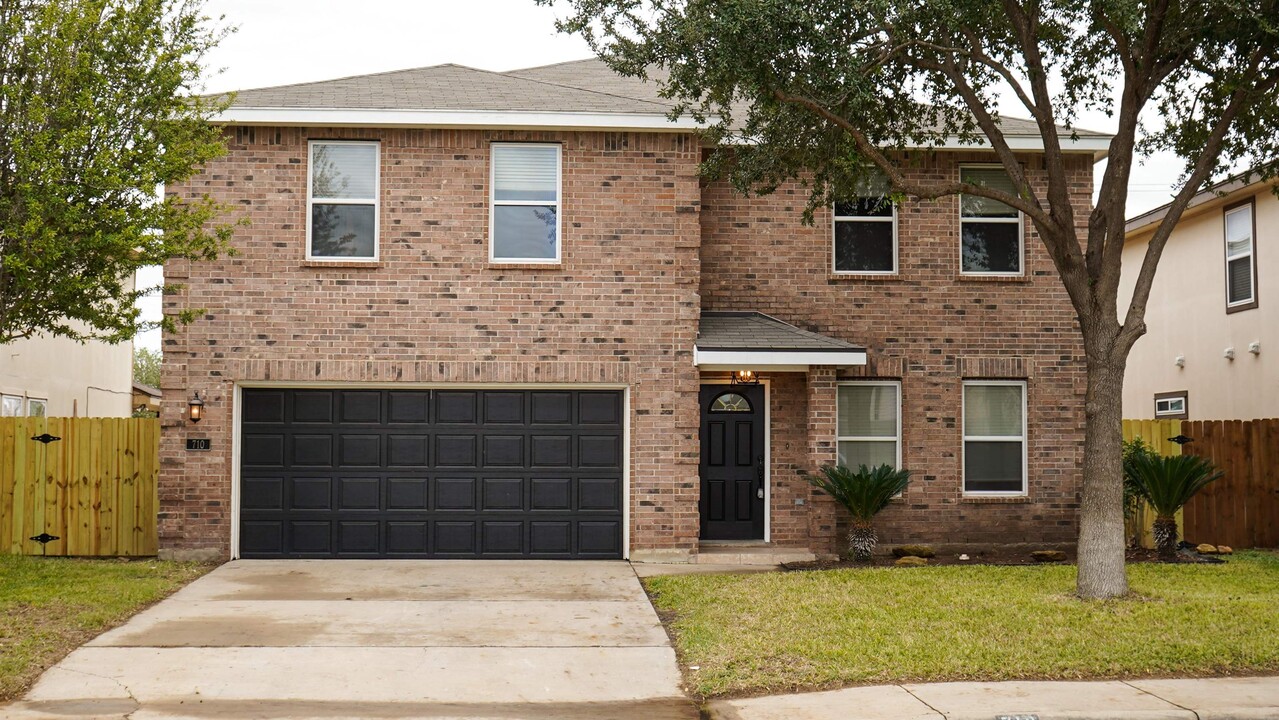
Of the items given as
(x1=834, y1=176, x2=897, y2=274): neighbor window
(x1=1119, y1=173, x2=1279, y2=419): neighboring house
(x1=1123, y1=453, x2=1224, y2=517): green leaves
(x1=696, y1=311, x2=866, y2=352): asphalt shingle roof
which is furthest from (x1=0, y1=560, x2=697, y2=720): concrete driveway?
(x1=1119, y1=173, x2=1279, y2=419): neighboring house

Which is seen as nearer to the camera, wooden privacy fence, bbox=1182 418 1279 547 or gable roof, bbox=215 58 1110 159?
gable roof, bbox=215 58 1110 159

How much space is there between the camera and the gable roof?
1381 cm

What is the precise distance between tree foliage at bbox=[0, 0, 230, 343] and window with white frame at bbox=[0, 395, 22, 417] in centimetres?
865

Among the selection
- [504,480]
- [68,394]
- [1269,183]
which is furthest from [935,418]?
[68,394]

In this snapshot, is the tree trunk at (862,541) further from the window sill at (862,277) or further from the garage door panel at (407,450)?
the garage door panel at (407,450)

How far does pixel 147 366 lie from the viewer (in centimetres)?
5634

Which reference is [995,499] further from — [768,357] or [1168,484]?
[768,357]

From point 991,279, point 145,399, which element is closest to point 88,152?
point 991,279

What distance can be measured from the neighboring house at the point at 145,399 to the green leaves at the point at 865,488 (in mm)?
21984

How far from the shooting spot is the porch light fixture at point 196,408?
45.1 ft

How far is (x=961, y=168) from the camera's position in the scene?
15.4 m

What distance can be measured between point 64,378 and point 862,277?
1615 cm

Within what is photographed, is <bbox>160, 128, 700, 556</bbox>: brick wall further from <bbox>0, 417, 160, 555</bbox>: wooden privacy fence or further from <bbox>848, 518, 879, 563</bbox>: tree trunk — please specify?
<bbox>848, 518, 879, 563</bbox>: tree trunk

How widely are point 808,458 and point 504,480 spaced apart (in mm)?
3907
